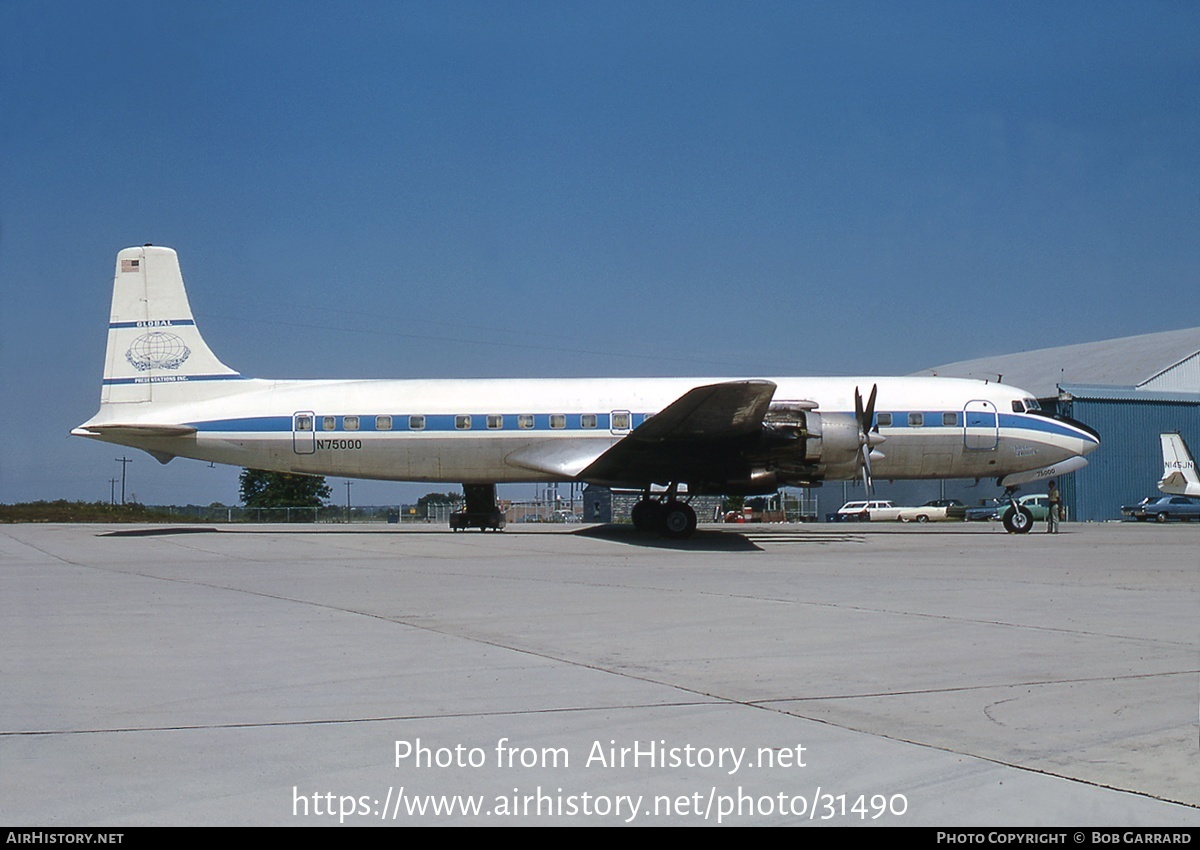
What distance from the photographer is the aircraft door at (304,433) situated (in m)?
26.6

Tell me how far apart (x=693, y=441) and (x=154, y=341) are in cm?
1504

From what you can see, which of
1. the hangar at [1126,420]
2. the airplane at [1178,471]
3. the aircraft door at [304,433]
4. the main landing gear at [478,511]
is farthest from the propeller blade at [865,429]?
the hangar at [1126,420]

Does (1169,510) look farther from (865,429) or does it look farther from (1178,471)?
(865,429)

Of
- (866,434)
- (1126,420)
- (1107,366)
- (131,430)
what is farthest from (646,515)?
(1107,366)

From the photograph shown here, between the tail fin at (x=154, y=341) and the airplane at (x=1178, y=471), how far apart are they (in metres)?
41.3

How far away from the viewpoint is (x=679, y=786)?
474 centimetres

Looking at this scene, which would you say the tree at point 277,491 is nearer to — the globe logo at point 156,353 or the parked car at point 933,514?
the parked car at point 933,514

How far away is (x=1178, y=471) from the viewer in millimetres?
→ 46938

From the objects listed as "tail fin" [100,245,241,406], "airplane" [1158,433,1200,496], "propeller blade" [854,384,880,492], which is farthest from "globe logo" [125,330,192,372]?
"airplane" [1158,433,1200,496]

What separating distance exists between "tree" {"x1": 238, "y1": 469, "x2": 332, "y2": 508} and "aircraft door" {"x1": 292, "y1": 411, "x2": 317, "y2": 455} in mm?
67208

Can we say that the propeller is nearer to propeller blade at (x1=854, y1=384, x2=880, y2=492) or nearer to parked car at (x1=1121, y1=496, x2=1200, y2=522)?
propeller blade at (x1=854, y1=384, x2=880, y2=492)

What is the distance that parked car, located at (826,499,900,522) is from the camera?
56812 mm
